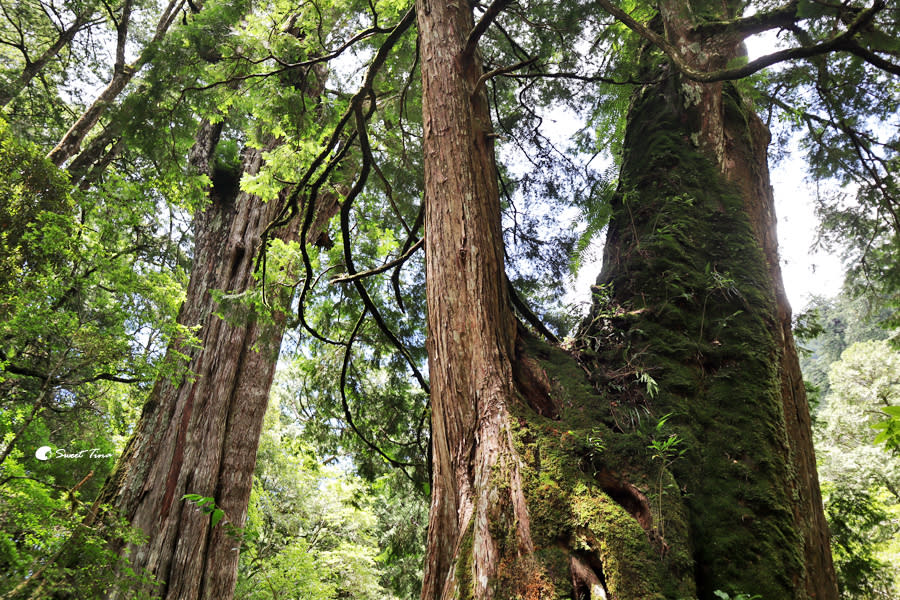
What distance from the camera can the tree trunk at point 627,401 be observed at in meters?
1.60

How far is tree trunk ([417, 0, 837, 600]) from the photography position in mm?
1602

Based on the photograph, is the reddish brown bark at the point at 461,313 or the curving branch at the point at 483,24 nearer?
the reddish brown bark at the point at 461,313

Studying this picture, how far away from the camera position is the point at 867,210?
18.2ft

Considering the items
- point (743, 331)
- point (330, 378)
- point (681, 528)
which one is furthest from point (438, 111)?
point (330, 378)

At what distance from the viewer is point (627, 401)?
2154mm

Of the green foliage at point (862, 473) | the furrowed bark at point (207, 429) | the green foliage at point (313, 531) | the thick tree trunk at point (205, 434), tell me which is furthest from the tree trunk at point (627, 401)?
the green foliage at point (313, 531)

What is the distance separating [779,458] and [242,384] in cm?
466

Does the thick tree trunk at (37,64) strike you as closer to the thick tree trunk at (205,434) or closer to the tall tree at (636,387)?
the thick tree trunk at (205,434)

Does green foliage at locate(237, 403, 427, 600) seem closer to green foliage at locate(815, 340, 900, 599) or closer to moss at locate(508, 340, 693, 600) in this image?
green foliage at locate(815, 340, 900, 599)

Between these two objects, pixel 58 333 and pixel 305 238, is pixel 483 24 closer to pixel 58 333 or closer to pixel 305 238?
pixel 305 238

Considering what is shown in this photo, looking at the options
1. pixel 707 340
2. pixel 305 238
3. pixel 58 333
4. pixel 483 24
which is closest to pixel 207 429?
pixel 58 333

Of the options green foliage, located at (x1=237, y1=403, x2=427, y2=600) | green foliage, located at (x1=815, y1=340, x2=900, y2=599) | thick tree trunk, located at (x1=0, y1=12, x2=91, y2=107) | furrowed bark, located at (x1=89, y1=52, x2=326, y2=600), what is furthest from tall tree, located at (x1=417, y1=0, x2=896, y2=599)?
green foliage, located at (x1=237, y1=403, x2=427, y2=600)

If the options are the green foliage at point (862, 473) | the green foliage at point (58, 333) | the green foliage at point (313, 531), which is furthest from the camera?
the green foliage at point (313, 531)

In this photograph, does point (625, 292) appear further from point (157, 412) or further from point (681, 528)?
point (157, 412)
